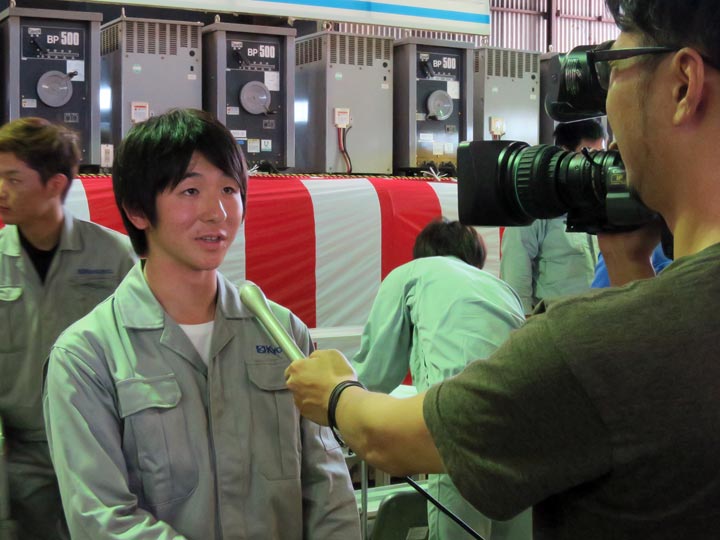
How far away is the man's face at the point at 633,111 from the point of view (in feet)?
3.00

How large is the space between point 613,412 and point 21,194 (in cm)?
211

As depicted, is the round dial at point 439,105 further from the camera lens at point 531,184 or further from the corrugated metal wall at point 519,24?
the corrugated metal wall at point 519,24

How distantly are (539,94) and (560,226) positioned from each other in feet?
7.70

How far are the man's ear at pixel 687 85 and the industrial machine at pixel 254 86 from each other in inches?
165

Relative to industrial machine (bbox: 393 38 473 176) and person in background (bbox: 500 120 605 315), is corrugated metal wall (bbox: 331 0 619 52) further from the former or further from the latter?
person in background (bbox: 500 120 605 315)

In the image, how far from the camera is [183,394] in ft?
5.06

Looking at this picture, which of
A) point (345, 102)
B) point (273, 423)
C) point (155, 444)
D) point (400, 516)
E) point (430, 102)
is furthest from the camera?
point (430, 102)

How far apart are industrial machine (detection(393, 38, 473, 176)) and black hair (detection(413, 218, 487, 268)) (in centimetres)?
267

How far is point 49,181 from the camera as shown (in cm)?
266

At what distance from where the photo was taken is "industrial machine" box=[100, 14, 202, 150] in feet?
16.1

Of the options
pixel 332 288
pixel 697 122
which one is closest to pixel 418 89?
pixel 332 288

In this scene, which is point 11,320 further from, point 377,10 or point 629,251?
point 377,10

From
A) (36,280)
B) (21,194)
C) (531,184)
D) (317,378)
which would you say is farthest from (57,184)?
(531,184)

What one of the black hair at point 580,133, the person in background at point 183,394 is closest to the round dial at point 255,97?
the black hair at point 580,133
